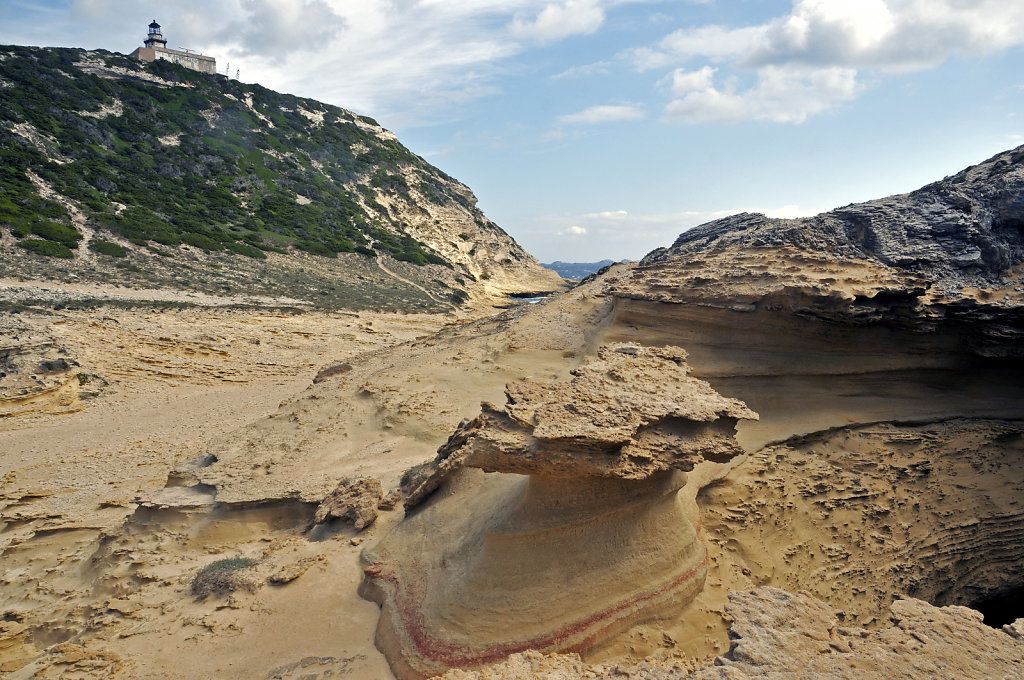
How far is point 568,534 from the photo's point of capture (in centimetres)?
417

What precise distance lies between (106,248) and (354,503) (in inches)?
918

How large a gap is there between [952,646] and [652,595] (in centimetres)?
174

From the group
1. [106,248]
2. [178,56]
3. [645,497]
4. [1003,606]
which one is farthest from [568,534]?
[178,56]

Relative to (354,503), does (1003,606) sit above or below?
below

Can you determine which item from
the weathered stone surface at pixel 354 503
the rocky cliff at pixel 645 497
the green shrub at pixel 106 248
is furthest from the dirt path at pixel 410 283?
the weathered stone surface at pixel 354 503

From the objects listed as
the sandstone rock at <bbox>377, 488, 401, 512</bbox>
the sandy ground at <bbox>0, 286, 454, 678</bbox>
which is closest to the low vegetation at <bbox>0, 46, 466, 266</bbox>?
the sandy ground at <bbox>0, 286, 454, 678</bbox>

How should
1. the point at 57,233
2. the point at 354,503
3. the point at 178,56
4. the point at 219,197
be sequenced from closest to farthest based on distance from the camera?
the point at 354,503 → the point at 57,233 → the point at 219,197 → the point at 178,56

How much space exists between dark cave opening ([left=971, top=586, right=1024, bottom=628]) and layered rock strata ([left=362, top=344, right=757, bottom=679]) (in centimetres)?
435

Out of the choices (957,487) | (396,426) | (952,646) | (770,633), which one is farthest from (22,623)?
(957,487)

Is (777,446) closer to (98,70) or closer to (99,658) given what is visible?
(99,658)

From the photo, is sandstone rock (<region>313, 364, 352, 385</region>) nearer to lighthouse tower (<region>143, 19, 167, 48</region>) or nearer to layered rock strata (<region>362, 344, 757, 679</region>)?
layered rock strata (<region>362, 344, 757, 679</region>)

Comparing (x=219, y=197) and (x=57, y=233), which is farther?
(x=219, y=197)

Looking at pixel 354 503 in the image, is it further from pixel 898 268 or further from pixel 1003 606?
pixel 1003 606

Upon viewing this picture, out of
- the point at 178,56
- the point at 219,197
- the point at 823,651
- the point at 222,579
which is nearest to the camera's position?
the point at 823,651
